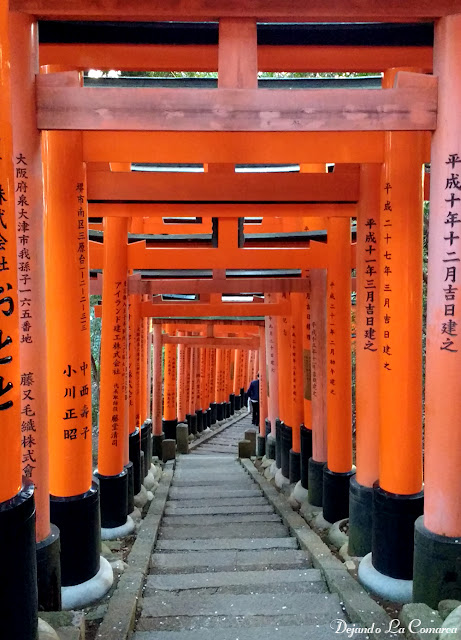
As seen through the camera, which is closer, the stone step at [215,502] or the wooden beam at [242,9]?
the wooden beam at [242,9]

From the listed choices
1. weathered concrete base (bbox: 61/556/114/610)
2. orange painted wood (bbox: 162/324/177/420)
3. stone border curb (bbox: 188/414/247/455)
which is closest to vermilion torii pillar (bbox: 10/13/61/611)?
weathered concrete base (bbox: 61/556/114/610)

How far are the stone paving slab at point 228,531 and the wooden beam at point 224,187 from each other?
376 centimetres

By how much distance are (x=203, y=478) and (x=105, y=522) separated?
216 inches

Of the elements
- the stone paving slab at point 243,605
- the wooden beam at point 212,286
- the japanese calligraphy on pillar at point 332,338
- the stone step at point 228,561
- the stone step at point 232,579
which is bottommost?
the stone step at point 228,561

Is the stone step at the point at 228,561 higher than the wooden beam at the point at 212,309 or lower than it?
lower

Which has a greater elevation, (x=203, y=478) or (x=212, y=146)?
(x=212, y=146)

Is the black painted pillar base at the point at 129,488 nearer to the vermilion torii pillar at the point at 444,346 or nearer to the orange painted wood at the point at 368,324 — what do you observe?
the orange painted wood at the point at 368,324

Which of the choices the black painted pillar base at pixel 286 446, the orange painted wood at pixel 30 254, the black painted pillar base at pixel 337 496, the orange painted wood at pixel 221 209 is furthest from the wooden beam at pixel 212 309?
the orange painted wood at pixel 30 254

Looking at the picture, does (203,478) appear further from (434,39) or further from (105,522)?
(434,39)

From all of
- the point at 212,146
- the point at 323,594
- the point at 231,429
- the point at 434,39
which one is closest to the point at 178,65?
the point at 212,146

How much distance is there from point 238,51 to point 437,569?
345cm

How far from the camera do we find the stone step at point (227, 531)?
20.7 ft

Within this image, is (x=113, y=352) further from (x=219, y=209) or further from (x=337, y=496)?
(x=337, y=496)

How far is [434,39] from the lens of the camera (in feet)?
11.4
